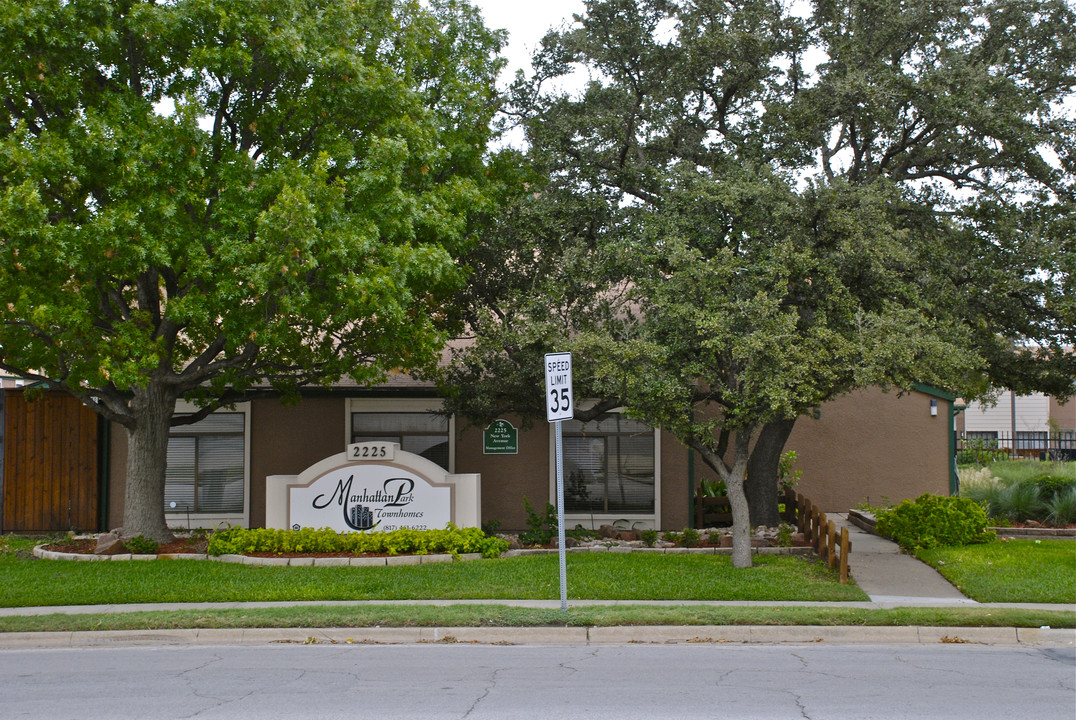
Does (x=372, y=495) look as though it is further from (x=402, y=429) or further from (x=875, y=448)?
(x=875, y=448)

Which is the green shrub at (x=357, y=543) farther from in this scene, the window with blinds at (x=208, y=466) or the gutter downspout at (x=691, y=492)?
the gutter downspout at (x=691, y=492)

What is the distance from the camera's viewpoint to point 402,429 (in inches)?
726

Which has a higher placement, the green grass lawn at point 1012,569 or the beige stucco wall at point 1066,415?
the beige stucco wall at point 1066,415

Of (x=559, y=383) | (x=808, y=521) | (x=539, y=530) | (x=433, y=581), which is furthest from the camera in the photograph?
(x=539, y=530)

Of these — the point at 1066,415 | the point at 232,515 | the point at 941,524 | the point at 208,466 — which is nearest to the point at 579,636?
the point at 941,524

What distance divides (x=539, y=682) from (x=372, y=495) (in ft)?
26.5

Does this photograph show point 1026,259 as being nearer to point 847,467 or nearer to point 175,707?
point 847,467

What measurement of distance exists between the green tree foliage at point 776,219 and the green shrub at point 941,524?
2.14 metres

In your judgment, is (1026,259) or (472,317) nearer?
(1026,259)

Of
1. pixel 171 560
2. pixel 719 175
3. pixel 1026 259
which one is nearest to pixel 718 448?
pixel 719 175

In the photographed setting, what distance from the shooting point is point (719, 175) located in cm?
1488

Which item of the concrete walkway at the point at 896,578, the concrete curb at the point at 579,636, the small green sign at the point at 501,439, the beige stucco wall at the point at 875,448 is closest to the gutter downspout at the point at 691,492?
the concrete walkway at the point at 896,578

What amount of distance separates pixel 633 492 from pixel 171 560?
27.9 feet

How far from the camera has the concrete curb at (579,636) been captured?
9.77 m
